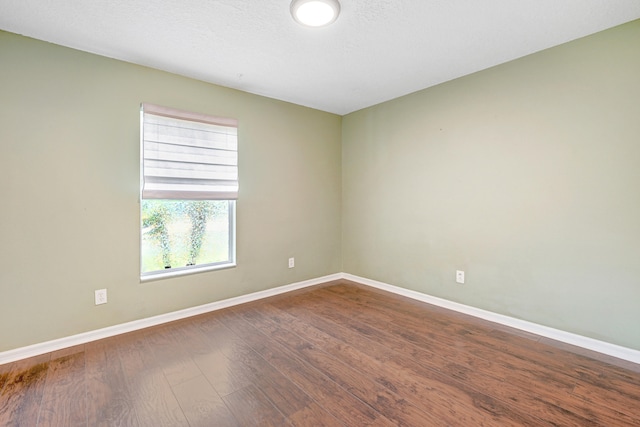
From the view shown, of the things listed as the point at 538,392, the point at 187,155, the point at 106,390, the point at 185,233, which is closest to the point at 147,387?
the point at 106,390

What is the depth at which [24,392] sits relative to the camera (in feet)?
5.92

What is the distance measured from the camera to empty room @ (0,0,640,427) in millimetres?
1849

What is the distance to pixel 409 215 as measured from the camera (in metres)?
3.55

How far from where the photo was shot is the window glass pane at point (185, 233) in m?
2.82

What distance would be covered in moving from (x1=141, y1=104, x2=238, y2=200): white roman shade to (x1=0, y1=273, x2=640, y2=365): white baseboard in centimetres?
115

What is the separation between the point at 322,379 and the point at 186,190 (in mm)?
2125

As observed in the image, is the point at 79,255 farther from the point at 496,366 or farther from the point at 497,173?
the point at 497,173

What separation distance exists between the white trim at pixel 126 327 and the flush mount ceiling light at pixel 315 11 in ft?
8.96

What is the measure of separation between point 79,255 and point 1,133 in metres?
1.02

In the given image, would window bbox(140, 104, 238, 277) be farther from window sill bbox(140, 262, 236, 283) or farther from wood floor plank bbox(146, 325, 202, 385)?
wood floor plank bbox(146, 325, 202, 385)

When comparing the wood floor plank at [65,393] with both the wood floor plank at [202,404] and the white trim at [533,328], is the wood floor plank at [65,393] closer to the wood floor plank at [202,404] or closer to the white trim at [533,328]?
the wood floor plank at [202,404]

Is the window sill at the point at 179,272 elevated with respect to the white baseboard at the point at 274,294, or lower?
elevated

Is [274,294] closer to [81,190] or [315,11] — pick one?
[81,190]

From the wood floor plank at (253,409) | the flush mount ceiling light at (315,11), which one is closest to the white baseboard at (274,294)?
the wood floor plank at (253,409)
